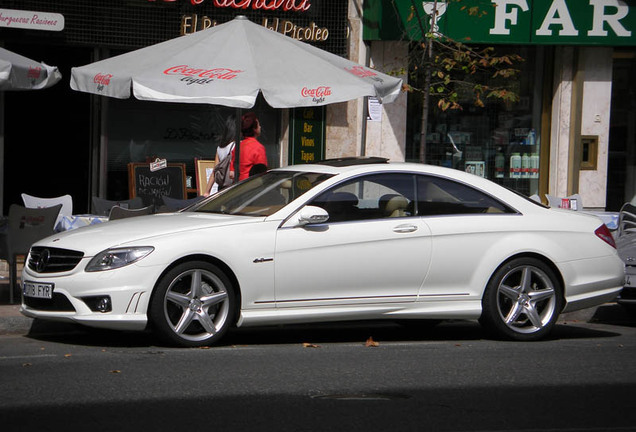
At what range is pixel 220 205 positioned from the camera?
8.84 meters

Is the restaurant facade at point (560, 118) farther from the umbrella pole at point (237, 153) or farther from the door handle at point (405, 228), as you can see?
the door handle at point (405, 228)

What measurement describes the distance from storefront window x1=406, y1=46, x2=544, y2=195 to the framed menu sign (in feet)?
4.83

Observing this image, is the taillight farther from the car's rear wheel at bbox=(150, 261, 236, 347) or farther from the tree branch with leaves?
the tree branch with leaves

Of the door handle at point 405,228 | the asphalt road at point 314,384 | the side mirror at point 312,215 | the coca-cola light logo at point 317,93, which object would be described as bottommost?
the asphalt road at point 314,384

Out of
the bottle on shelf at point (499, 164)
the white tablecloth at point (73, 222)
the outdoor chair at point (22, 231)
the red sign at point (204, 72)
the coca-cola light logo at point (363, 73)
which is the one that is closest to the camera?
the outdoor chair at point (22, 231)

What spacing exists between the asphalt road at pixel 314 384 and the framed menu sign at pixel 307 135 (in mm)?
7404

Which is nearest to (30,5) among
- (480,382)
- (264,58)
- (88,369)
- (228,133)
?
(228,133)

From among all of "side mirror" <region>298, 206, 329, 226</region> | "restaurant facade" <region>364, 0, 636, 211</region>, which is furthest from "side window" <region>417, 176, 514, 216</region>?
"restaurant facade" <region>364, 0, 636, 211</region>

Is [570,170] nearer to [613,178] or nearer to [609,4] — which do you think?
[613,178]

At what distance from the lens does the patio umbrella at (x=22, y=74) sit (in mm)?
10039

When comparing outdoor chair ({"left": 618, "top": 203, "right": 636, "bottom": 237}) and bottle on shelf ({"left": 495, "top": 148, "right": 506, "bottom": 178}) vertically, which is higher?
bottle on shelf ({"left": 495, "top": 148, "right": 506, "bottom": 178})

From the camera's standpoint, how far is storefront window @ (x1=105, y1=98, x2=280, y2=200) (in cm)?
1554

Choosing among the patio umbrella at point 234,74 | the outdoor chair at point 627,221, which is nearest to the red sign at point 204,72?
the patio umbrella at point 234,74

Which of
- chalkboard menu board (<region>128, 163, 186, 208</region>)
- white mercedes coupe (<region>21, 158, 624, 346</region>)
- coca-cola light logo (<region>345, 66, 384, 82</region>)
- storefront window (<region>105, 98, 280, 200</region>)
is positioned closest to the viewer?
white mercedes coupe (<region>21, 158, 624, 346</region>)
